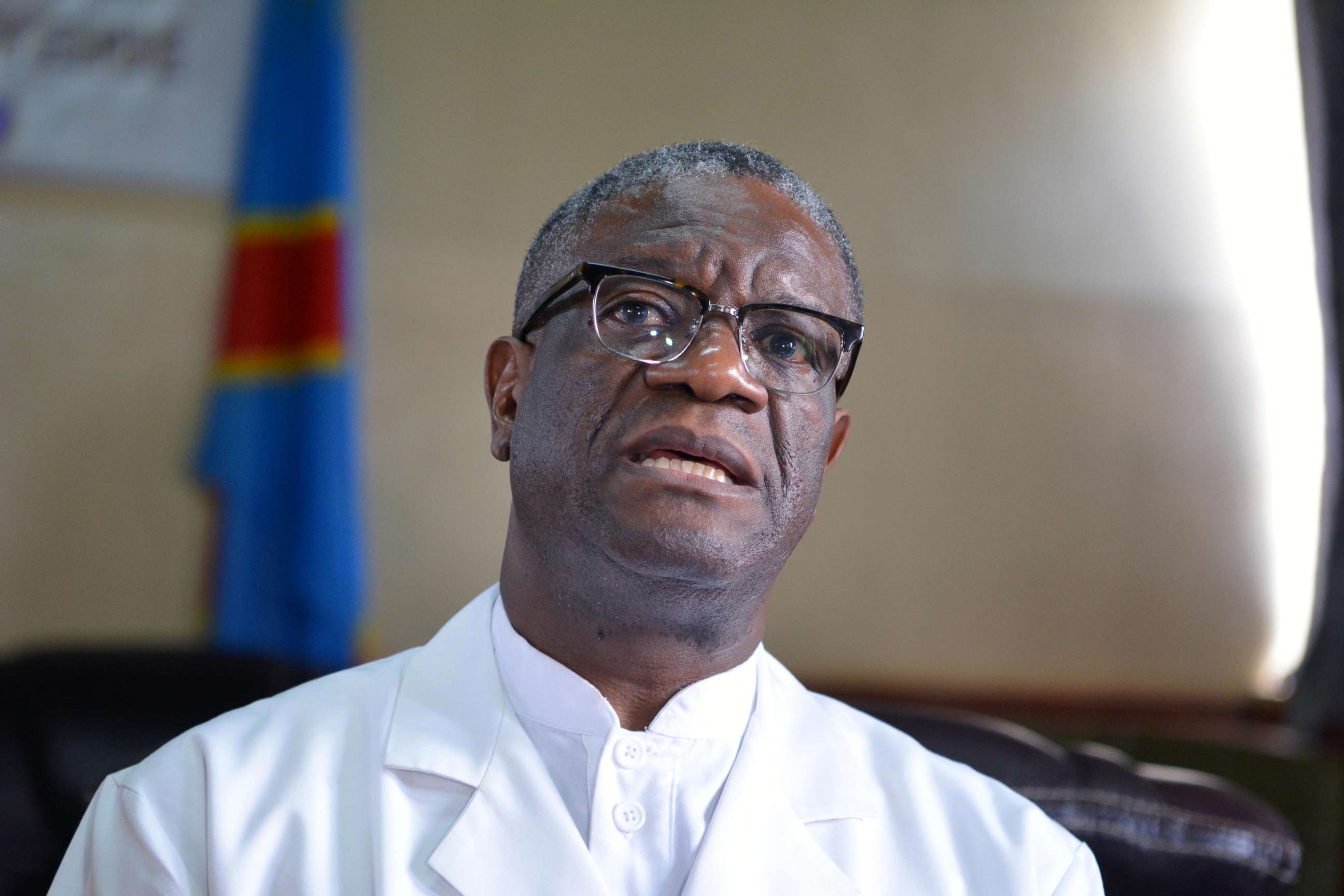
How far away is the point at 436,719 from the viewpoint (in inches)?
46.5

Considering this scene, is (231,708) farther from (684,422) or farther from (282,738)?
(684,422)

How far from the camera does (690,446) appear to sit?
112 cm

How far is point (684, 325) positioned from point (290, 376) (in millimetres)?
1606

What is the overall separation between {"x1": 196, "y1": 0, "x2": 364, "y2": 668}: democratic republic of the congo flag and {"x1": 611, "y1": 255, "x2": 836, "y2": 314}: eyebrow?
1446 mm

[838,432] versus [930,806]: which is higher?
[838,432]

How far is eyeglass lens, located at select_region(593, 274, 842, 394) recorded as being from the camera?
1.18 meters

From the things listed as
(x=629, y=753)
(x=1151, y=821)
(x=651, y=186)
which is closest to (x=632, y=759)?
(x=629, y=753)

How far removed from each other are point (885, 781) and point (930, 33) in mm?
2100

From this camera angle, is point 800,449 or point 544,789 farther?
point 800,449

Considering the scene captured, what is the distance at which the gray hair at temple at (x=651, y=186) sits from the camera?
1295mm

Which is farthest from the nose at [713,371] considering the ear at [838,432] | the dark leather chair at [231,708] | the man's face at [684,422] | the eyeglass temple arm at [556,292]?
the dark leather chair at [231,708]

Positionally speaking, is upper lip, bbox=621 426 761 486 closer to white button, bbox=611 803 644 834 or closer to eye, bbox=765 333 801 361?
eye, bbox=765 333 801 361

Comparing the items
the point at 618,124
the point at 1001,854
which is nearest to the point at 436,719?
the point at 1001,854

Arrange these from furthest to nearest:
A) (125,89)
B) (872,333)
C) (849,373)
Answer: (872,333)
(125,89)
(849,373)
